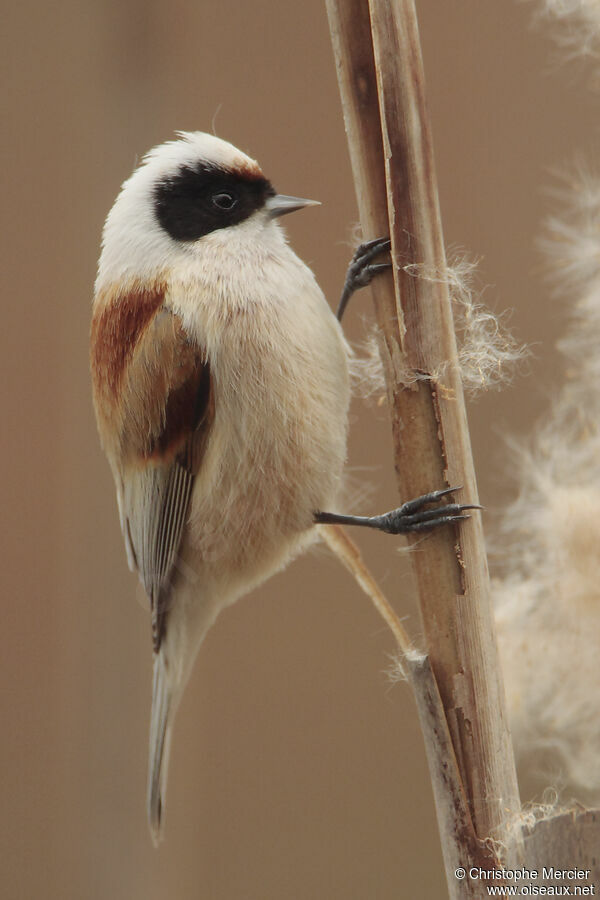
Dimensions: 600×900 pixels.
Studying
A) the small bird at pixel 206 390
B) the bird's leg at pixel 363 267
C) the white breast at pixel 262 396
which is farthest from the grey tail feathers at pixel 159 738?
the bird's leg at pixel 363 267

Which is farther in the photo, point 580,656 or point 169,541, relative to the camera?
point 169,541

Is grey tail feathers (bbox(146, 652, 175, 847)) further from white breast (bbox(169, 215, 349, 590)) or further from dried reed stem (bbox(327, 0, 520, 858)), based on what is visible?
dried reed stem (bbox(327, 0, 520, 858))

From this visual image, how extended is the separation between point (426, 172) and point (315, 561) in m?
1.00

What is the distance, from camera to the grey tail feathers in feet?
3.06

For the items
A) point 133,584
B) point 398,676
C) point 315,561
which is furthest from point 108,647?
point 398,676

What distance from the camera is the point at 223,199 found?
0.98m

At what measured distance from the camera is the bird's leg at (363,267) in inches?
24.3

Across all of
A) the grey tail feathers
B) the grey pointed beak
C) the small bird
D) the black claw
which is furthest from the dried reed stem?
the grey tail feathers

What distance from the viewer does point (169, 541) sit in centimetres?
96

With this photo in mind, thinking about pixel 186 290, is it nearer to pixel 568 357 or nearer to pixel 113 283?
pixel 113 283

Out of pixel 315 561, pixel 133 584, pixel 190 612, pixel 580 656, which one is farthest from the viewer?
pixel 133 584

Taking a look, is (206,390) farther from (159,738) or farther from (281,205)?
(159,738)

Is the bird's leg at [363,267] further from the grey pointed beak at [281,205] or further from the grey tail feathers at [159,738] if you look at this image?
the grey tail feathers at [159,738]

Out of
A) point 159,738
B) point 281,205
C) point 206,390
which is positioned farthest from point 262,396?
point 159,738
